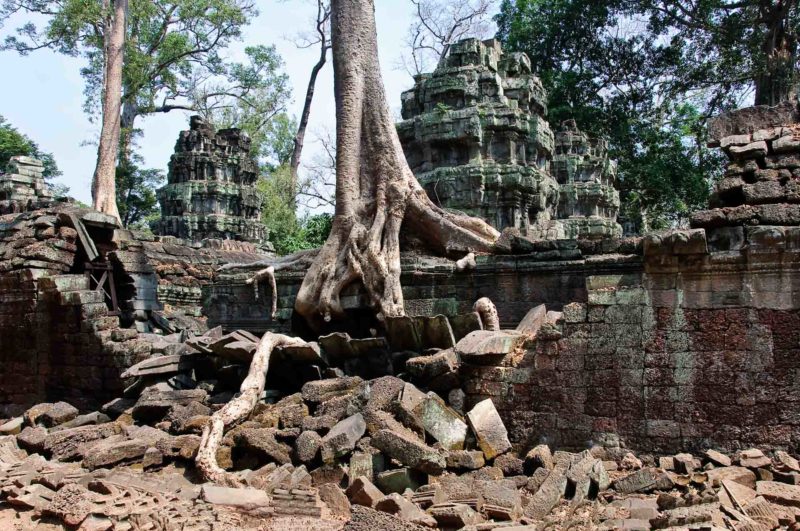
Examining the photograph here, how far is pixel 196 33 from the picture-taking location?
90.1 feet

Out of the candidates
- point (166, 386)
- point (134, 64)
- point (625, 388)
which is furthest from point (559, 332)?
point (134, 64)

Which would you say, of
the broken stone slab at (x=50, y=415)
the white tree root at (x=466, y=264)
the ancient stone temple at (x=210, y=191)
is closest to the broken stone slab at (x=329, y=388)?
the white tree root at (x=466, y=264)

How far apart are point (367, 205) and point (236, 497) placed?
14.9 ft

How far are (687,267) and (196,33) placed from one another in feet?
83.4

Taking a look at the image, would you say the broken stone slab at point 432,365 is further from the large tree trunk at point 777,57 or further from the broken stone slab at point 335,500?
the large tree trunk at point 777,57

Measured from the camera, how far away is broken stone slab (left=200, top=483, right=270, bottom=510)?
4.92m

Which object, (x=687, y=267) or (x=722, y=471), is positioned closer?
(x=722, y=471)

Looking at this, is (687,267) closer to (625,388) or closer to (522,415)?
(625,388)

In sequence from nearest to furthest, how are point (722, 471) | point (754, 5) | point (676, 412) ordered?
point (722, 471)
point (676, 412)
point (754, 5)

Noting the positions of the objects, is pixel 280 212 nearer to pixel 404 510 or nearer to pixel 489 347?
pixel 489 347

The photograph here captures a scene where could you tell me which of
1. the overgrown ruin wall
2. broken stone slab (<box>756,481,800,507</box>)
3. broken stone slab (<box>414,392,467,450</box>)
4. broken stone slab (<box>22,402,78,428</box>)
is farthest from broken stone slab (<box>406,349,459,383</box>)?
broken stone slab (<box>22,402,78,428</box>)

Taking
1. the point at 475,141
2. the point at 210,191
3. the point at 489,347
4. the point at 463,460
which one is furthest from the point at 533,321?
the point at 210,191

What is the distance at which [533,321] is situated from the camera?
645cm

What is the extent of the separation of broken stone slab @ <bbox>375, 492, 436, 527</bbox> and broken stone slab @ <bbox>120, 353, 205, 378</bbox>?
3.87 metres
